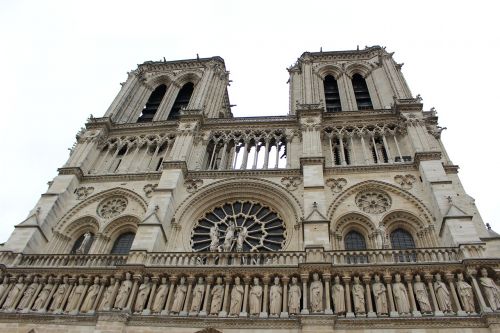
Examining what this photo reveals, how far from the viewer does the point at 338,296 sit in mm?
12586

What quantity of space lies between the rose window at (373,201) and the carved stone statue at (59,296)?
11.2m

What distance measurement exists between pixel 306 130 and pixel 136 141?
29.0 feet

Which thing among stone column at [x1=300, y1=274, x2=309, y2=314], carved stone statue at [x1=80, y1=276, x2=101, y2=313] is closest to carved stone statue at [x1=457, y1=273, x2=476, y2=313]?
stone column at [x1=300, y1=274, x2=309, y2=314]

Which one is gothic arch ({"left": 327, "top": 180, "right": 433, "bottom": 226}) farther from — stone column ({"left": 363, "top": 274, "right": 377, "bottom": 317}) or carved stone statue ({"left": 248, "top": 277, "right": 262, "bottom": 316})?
carved stone statue ({"left": 248, "top": 277, "right": 262, "bottom": 316})

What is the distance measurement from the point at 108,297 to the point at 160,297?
1706 millimetres

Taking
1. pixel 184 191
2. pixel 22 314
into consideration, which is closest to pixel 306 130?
pixel 184 191

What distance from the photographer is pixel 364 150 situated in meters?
19.5

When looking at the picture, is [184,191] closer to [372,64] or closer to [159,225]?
[159,225]

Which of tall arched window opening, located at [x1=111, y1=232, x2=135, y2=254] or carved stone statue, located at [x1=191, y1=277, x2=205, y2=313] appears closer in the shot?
carved stone statue, located at [x1=191, y1=277, x2=205, y2=313]

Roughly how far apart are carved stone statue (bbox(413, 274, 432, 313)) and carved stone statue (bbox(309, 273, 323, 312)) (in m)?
2.78

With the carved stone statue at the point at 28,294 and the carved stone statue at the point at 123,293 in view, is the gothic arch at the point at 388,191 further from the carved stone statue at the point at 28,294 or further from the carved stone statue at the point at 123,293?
the carved stone statue at the point at 28,294

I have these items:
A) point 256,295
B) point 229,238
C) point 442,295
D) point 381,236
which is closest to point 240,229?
point 229,238

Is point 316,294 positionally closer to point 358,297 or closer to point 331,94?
point 358,297

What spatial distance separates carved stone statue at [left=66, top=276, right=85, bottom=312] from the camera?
13.6 m
